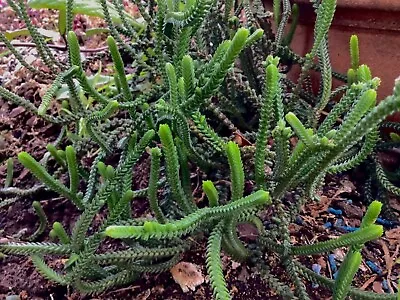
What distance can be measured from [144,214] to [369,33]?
0.68 metres

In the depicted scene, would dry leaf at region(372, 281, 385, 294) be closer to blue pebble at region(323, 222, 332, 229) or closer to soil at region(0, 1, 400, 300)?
soil at region(0, 1, 400, 300)

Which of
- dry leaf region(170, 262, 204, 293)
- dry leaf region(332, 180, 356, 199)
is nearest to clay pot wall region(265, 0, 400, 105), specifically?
dry leaf region(332, 180, 356, 199)

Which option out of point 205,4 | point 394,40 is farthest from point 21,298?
point 394,40

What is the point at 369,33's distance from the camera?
1.19 meters

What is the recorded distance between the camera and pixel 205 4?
29.0 inches

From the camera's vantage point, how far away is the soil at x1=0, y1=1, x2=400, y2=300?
37.4 inches

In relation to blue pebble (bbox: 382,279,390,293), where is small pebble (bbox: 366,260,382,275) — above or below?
above

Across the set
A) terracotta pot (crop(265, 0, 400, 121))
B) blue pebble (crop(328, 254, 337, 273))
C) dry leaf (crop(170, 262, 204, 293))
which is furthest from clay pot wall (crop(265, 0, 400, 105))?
dry leaf (crop(170, 262, 204, 293))

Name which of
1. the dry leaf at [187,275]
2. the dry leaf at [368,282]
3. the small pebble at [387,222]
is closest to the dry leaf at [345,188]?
the small pebble at [387,222]

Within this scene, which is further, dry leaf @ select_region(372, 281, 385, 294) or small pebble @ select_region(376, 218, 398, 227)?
small pebble @ select_region(376, 218, 398, 227)

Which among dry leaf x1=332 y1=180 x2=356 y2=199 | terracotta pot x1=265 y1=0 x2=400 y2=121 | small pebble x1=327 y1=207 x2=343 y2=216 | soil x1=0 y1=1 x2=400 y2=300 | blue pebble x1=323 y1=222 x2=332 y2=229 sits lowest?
soil x1=0 y1=1 x2=400 y2=300

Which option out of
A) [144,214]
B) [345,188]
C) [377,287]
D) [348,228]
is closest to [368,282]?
[377,287]

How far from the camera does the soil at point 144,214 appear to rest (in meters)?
0.95

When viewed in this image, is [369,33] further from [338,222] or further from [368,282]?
[368,282]
